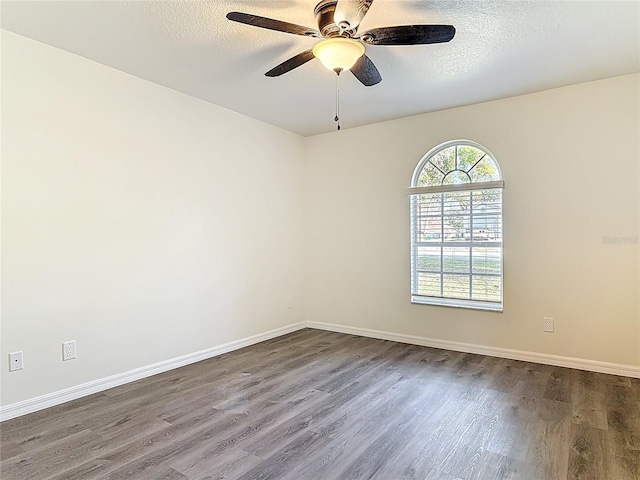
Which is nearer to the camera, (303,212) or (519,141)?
(519,141)

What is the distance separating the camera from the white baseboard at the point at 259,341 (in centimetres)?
274

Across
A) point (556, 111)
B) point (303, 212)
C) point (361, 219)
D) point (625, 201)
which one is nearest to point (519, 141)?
point (556, 111)

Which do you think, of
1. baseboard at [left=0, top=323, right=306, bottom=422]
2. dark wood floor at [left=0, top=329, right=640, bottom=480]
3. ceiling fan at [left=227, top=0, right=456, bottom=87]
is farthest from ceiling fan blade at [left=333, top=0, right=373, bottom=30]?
baseboard at [left=0, top=323, right=306, bottom=422]

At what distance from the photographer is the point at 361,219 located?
4812 mm

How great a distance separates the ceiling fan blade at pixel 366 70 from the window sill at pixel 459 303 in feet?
8.22

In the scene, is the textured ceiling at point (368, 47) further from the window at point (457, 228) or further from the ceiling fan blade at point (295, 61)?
the window at point (457, 228)

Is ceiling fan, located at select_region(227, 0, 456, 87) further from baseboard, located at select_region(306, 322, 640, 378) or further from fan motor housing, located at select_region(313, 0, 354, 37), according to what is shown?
baseboard, located at select_region(306, 322, 640, 378)

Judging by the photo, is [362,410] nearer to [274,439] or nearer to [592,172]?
[274,439]

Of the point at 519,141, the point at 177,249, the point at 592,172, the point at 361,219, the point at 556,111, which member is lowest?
the point at 177,249

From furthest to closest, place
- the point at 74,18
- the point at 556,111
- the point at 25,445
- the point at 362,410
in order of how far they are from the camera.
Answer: the point at 556,111, the point at 362,410, the point at 74,18, the point at 25,445

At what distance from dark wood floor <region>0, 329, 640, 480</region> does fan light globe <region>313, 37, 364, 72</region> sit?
89.1 inches

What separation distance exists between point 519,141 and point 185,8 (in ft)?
10.3

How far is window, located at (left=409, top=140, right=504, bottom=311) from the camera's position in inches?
155

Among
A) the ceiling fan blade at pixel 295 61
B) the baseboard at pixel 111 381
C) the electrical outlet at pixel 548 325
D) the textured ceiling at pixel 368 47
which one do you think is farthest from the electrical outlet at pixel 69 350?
the electrical outlet at pixel 548 325
